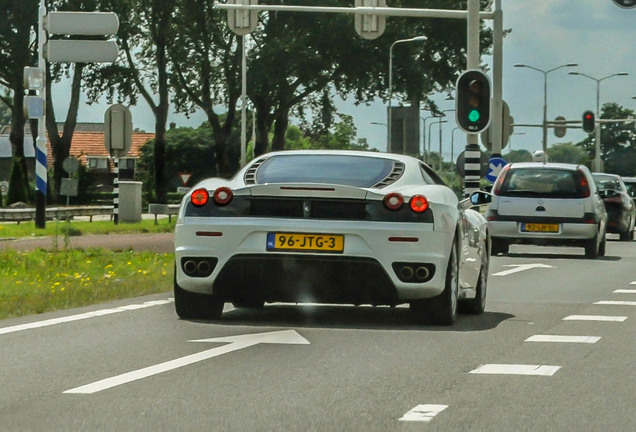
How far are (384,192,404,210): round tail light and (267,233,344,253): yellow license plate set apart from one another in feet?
1.37

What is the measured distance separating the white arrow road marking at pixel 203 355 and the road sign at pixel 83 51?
1311cm

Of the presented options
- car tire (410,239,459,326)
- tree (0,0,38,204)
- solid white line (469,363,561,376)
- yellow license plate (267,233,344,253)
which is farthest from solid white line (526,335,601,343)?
tree (0,0,38,204)

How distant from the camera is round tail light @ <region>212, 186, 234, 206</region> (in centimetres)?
1176

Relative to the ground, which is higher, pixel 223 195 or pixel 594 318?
pixel 223 195

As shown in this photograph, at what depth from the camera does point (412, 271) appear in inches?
460

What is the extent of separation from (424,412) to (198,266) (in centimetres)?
471

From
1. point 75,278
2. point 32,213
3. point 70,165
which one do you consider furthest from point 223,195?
point 70,165

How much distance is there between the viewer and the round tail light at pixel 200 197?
11875mm

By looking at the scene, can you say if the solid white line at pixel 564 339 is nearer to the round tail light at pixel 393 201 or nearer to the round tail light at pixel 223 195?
the round tail light at pixel 393 201

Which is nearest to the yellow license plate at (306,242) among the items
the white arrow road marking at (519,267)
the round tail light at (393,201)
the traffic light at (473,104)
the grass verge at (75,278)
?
the round tail light at (393,201)

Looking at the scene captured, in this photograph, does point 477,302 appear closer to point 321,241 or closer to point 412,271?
point 412,271

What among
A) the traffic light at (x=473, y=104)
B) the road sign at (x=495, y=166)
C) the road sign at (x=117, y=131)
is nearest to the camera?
the traffic light at (x=473, y=104)

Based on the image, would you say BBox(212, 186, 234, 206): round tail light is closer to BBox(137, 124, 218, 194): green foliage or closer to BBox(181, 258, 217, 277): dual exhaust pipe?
BBox(181, 258, 217, 277): dual exhaust pipe

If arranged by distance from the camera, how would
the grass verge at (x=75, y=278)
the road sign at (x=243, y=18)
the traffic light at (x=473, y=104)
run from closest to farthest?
the grass verge at (x=75, y=278) → the traffic light at (x=473, y=104) → the road sign at (x=243, y=18)
